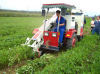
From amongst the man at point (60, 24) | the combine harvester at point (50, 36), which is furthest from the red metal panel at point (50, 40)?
the man at point (60, 24)

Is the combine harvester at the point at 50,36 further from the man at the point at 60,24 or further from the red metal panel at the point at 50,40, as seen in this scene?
Answer: the man at the point at 60,24

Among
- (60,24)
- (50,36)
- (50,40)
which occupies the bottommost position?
(50,40)

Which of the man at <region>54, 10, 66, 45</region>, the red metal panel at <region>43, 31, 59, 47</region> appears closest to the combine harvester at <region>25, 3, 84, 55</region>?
the red metal panel at <region>43, 31, 59, 47</region>

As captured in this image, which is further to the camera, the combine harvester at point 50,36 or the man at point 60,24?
the man at point 60,24

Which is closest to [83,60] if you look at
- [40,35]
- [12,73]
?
[40,35]

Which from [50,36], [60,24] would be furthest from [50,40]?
[60,24]

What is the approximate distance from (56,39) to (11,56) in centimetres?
205

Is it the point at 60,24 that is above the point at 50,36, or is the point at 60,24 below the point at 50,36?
above

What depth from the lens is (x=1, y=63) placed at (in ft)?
14.7

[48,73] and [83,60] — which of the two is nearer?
[48,73]

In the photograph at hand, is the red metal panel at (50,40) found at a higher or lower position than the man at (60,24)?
lower

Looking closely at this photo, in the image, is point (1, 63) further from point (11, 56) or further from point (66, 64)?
point (66, 64)

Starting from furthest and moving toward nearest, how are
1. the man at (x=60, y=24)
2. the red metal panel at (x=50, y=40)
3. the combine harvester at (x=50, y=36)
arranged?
the man at (x=60, y=24), the red metal panel at (x=50, y=40), the combine harvester at (x=50, y=36)

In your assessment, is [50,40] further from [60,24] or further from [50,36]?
[60,24]
